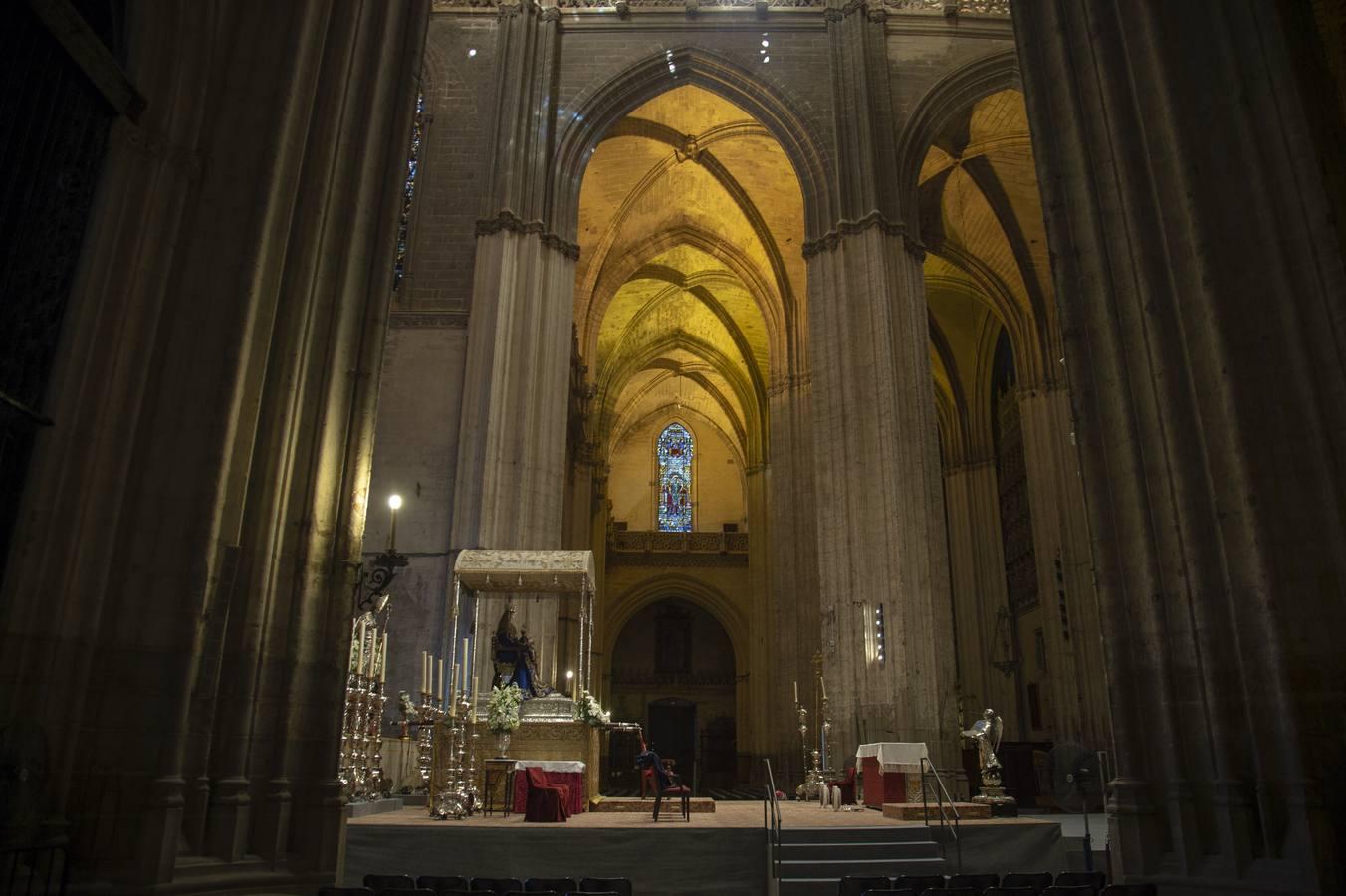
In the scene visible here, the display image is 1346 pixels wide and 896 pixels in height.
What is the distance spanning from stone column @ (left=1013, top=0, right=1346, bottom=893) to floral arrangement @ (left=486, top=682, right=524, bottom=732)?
6.45 metres

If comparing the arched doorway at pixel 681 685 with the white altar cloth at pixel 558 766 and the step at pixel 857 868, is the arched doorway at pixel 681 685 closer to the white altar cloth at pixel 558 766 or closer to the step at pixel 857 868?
the white altar cloth at pixel 558 766

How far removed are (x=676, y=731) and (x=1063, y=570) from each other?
15.8m

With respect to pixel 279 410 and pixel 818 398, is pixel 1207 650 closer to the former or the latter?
pixel 279 410

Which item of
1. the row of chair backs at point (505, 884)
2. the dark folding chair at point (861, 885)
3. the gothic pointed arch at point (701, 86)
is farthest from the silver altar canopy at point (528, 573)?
the gothic pointed arch at point (701, 86)

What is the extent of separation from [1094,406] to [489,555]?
8.12 metres

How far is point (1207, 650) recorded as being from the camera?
524 cm

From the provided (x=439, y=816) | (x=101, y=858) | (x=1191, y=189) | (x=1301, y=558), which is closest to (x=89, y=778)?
(x=101, y=858)

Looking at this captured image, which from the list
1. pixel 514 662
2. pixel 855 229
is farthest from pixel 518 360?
pixel 855 229

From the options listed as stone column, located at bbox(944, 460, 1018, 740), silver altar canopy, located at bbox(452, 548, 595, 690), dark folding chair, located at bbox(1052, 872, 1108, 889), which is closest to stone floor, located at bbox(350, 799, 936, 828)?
silver altar canopy, located at bbox(452, 548, 595, 690)

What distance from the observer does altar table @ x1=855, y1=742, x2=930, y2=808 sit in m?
12.2

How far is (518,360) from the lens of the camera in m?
15.7

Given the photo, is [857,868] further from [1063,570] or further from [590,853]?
[1063,570]

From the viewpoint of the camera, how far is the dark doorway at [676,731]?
101 ft

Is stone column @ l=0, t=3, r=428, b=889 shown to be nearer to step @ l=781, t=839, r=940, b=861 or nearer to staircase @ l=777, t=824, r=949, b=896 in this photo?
staircase @ l=777, t=824, r=949, b=896
